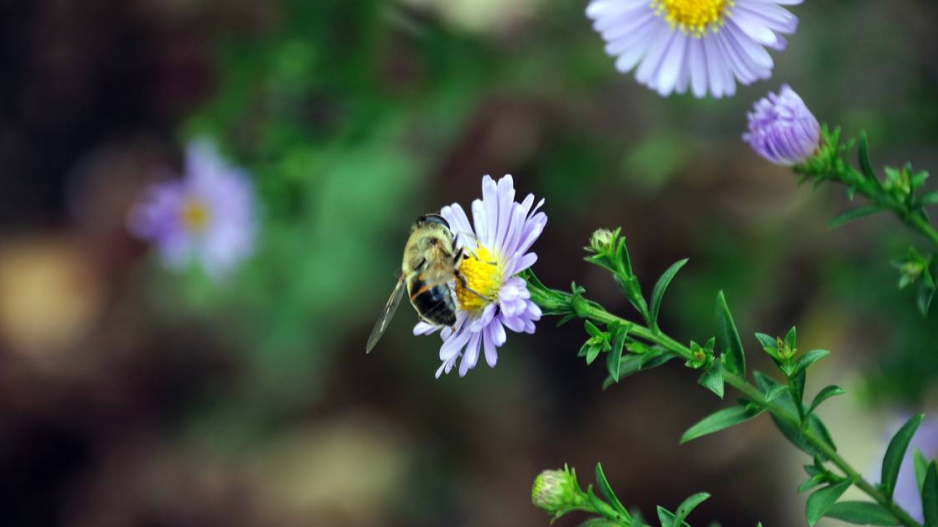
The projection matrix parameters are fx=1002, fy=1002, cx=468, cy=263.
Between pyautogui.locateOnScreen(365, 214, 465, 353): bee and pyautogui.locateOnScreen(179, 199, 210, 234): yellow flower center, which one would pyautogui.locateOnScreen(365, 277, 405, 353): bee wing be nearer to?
pyautogui.locateOnScreen(365, 214, 465, 353): bee

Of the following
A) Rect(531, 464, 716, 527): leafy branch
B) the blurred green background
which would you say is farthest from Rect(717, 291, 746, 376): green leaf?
the blurred green background

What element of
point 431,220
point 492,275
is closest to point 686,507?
point 492,275

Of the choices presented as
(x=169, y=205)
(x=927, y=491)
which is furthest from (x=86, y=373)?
(x=927, y=491)

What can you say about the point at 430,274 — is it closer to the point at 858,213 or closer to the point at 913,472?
the point at 858,213

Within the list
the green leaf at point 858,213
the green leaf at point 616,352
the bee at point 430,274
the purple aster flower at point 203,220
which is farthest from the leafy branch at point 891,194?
the purple aster flower at point 203,220

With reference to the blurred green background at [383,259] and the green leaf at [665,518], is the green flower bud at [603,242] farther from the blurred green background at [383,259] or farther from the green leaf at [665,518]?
the blurred green background at [383,259]

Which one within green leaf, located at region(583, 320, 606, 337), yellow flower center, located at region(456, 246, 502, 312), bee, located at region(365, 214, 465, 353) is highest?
bee, located at region(365, 214, 465, 353)
